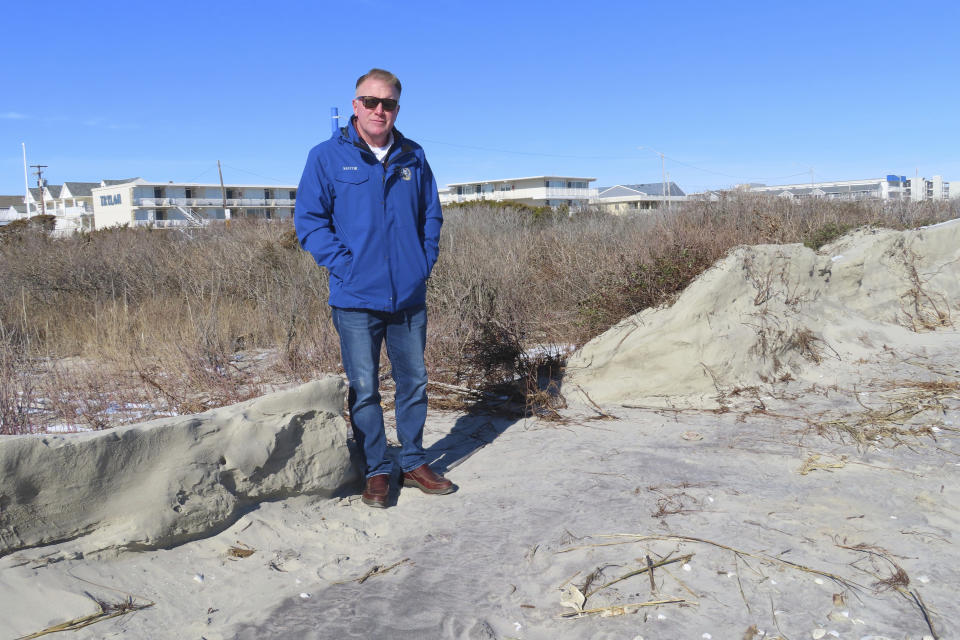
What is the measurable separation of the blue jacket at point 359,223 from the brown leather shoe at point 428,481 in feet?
3.08

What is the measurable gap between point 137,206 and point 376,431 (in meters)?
65.6

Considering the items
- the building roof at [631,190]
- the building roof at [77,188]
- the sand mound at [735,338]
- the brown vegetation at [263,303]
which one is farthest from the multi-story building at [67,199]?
the sand mound at [735,338]

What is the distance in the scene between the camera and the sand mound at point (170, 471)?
299 centimetres

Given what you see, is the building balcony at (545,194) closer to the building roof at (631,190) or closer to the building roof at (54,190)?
the building roof at (631,190)

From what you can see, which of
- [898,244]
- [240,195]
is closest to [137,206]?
[240,195]

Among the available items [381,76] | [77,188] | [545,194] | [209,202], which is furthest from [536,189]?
[381,76]

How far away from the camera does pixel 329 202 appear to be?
12.5 ft

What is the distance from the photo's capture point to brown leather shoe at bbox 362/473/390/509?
3910 mm

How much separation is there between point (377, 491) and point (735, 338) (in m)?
3.55

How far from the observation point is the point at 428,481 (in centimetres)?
406

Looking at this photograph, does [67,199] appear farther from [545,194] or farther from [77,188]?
[545,194]

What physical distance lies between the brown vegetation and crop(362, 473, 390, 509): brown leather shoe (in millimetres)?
2013

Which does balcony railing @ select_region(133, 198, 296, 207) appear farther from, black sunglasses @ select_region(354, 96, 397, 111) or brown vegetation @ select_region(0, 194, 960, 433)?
black sunglasses @ select_region(354, 96, 397, 111)

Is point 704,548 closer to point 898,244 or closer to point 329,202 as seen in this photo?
point 329,202
